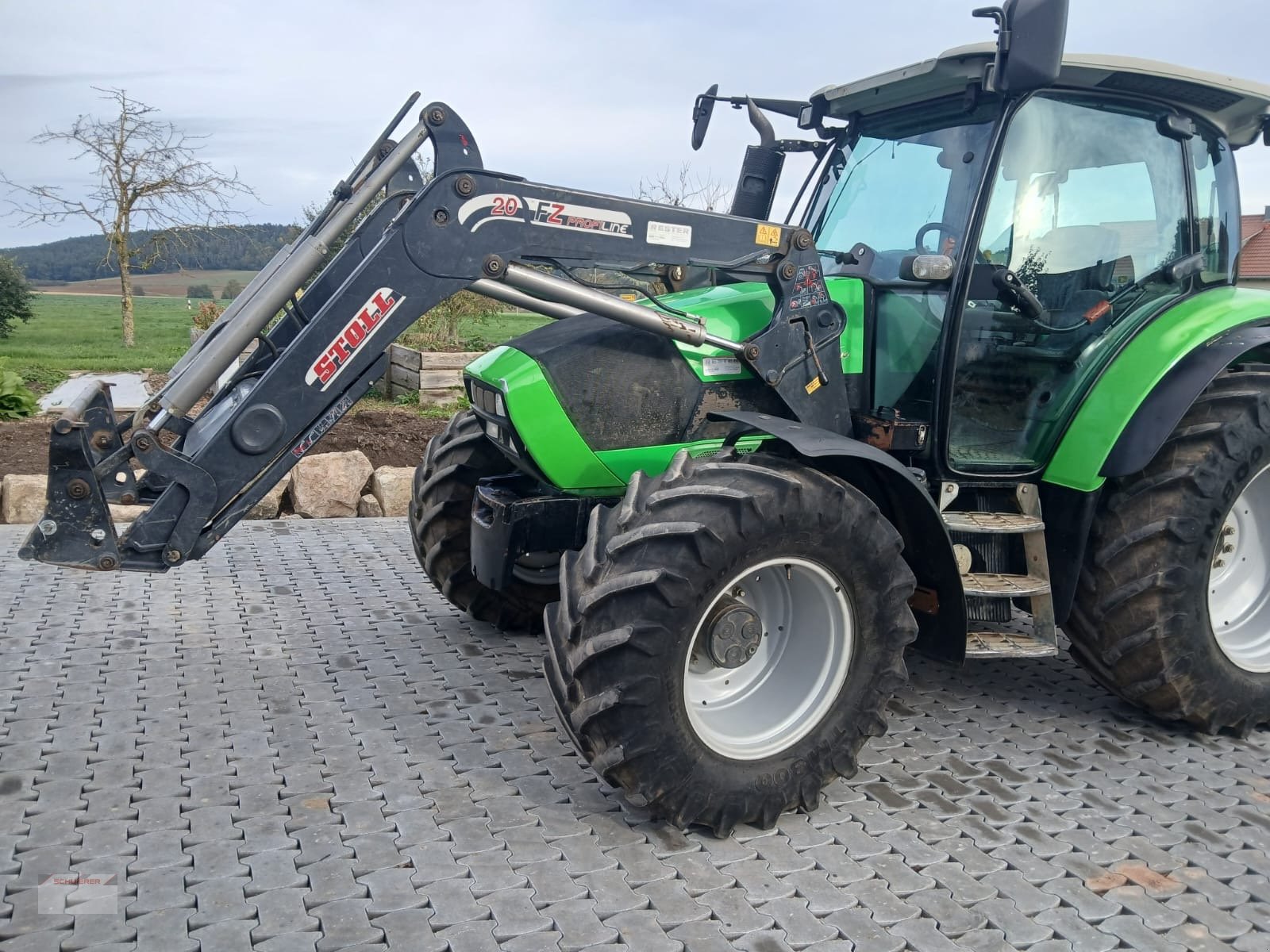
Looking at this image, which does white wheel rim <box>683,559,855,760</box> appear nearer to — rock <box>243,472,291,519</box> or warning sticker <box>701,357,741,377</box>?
warning sticker <box>701,357,741,377</box>

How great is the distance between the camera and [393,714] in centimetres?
417

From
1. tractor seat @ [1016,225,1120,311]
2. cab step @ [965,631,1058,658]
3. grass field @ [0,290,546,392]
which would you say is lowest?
grass field @ [0,290,546,392]

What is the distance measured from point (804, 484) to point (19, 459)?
6994 millimetres

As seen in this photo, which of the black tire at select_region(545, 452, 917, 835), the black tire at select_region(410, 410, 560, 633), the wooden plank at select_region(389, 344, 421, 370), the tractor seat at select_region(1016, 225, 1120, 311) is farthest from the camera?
the wooden plank at select_region(389, 344, 421, 370)

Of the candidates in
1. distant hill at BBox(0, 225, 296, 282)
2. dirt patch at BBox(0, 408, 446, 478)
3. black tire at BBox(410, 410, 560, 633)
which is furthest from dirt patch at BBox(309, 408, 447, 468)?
distant hill at BBox(0, 225, 296, 282)

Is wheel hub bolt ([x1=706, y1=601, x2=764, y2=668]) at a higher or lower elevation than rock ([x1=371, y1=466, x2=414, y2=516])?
higher

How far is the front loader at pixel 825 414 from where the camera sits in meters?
3.30

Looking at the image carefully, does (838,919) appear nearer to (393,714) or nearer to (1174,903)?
(1174,903)

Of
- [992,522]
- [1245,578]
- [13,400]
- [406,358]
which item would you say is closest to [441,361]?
[406,358]

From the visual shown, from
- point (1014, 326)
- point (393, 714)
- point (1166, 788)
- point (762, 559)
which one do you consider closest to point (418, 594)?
point (393, 714)

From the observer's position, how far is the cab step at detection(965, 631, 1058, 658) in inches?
154

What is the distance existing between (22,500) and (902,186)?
5872 mm

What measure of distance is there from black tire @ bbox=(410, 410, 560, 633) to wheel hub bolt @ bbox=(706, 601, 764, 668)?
1473 millimetres

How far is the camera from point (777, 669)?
3719 mm
